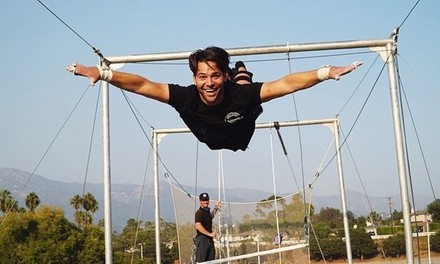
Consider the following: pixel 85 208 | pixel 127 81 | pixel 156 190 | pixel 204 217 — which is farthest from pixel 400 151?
pixel 85 208

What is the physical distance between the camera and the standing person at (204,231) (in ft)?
27.7

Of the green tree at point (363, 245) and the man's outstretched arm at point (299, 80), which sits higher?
the man's outstretched arm at point (299, 80)

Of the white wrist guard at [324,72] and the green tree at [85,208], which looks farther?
the green tree at [85,208]

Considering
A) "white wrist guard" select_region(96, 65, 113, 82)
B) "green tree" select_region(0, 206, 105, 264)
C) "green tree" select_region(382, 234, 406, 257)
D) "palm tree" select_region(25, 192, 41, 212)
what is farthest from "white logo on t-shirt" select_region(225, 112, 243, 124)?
"palm tree" select_region(25, 192, 41, 212)

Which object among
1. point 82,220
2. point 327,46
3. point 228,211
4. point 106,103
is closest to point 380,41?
point 327,46

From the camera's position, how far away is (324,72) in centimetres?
396

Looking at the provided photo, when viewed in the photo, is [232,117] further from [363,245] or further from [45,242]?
[363,245]

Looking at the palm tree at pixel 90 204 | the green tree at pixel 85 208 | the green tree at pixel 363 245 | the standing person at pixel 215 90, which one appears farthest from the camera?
the palm tree at pixel 90 204

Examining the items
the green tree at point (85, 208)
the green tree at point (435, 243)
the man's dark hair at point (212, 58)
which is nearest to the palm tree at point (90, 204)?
the green tree at point (85, 208)

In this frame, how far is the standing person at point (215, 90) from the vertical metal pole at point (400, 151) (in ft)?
10.7

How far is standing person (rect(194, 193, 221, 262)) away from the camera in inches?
332

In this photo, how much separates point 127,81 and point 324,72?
4.26ft

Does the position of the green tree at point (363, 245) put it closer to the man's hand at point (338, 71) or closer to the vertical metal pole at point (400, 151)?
the vertical metal pole at point (400, 151)

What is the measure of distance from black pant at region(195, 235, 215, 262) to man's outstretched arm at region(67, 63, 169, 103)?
4590 millimetres
